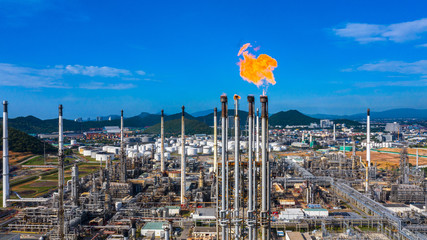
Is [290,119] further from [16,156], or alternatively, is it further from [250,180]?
[250,180]

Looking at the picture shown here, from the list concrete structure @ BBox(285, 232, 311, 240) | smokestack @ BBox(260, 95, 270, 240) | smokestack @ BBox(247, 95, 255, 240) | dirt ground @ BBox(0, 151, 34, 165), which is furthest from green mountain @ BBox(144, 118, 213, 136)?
smokestack @ BBox(260, 95, 270, 240)

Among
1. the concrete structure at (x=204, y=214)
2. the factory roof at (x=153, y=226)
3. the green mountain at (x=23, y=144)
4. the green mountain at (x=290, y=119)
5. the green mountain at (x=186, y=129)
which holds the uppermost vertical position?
the green mountain at (x=290, y=119)

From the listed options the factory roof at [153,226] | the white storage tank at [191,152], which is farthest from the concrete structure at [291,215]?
the white storage tank at [191,152]

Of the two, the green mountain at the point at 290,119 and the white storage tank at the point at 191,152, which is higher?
the green mountain at the point at 290,119

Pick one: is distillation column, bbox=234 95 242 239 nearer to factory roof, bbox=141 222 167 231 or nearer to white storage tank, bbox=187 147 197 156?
factory roof, bbox=141 222 167 231

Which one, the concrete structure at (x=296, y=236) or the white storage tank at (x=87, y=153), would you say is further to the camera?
the white storage tank at (x=87, y=153)

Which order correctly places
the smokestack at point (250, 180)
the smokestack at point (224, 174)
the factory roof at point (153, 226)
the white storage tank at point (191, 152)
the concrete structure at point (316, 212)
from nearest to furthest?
the smokestack at point (250, 180), the smokestack at point (224, 174), the factory roof at point (153, 226), the concrete structure at point (316, 212), the white storage tank at point (191, 152)

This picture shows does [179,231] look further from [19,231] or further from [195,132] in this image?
[195,132]

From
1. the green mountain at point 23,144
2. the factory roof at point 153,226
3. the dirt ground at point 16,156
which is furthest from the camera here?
the green mountain at point 23,144

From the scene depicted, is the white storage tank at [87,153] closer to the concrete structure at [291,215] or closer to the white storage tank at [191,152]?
the white storage tank at [191,152]
